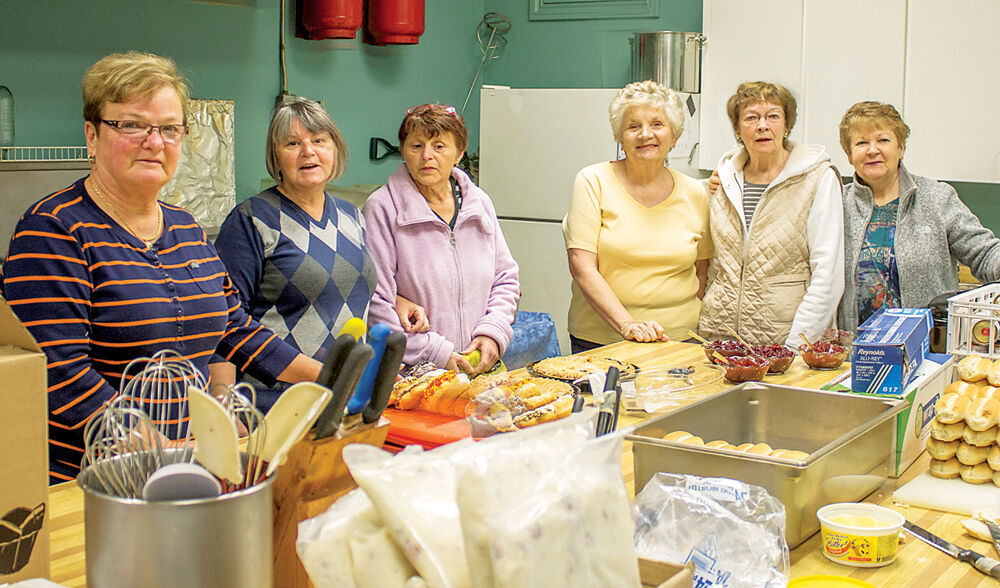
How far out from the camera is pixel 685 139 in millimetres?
4441

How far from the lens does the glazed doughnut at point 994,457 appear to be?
1442 millimetres

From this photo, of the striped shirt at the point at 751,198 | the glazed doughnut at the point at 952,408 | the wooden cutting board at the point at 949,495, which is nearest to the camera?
the wooden cutting board at the point at 949,495

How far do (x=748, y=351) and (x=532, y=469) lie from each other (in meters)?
1.52

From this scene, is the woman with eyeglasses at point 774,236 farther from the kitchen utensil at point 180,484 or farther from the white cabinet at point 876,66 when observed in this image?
the kitchen utensil at point 180,484

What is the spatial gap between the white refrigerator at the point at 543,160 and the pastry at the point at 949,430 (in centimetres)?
293

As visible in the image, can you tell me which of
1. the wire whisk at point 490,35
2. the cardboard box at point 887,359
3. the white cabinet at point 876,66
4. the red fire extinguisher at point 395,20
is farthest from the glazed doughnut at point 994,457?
the wire whisk at point 490,35

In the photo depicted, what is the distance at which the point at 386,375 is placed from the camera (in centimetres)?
91

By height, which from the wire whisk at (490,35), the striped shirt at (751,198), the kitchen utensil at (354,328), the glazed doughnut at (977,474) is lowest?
the glazed doughnut at (977,474)

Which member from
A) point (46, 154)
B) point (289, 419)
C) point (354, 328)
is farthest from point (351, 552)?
point (46, 154)

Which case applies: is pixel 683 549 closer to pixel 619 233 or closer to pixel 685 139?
pixel 619 233

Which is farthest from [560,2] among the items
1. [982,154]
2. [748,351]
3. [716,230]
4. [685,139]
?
[748,351]

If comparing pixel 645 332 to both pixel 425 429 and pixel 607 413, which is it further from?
pixel 607 413

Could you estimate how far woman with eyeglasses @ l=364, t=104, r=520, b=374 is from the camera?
2.48m

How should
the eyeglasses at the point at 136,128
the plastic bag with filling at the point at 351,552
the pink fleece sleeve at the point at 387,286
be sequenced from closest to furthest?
the plastic bag with filling at the point at 351,552
the eyeglasses at the point at 136,128
the pink fleece sleeve at the point at 387,286
